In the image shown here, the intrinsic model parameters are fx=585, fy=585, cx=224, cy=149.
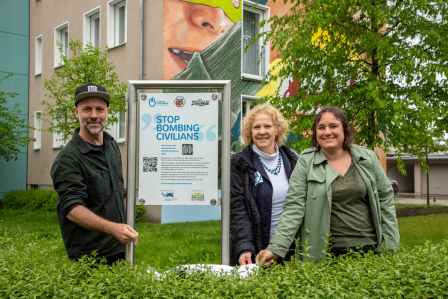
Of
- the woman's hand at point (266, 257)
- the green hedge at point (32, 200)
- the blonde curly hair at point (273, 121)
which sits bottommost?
the green hedge at point (32, 200)

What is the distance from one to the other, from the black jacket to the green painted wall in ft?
68.3

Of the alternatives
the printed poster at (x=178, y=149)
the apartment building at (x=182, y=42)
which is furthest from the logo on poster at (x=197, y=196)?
the apartment building at (x=182, y=42)

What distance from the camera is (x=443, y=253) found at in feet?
11.9

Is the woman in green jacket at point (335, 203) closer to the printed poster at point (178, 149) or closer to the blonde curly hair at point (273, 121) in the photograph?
the blonde curly hair at point (273, 121)

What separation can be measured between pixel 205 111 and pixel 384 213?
1457 millimetres

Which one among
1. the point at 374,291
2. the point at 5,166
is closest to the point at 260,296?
the point at 374,291

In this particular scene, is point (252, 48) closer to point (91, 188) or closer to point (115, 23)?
point (115, 23)

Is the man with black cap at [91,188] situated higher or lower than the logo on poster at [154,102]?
lower

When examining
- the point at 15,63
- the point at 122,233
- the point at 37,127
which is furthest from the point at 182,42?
the point at 122,233

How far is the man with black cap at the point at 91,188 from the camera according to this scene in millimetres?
3441

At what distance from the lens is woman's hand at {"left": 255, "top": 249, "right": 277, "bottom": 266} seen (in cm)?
380

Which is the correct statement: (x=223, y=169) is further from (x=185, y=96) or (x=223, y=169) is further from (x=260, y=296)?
(x=260, y=296)

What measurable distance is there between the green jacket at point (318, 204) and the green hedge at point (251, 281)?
0.46 m

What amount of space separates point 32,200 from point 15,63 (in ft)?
21.0
